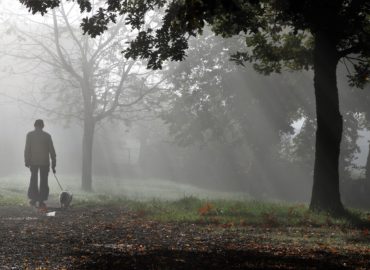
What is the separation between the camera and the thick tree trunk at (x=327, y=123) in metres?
12.6

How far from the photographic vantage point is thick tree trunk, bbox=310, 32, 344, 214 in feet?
41.4

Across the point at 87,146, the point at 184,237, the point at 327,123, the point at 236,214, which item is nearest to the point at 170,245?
the point at 184,237

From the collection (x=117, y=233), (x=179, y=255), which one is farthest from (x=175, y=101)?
(x=179, y=255)

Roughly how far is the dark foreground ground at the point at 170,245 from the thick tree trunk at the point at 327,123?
2696 millimetres

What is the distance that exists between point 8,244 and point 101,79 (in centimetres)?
2205

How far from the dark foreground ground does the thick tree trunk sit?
2696 mm

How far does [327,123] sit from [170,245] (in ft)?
22.2

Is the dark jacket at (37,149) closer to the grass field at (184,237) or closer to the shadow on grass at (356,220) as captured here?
the grass field at (184,237)

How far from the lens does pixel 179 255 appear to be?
642 cm

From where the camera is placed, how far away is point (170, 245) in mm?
7363

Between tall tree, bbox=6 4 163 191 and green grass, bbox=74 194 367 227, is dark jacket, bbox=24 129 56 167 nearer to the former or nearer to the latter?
green grass, bbox=74 194 367 227

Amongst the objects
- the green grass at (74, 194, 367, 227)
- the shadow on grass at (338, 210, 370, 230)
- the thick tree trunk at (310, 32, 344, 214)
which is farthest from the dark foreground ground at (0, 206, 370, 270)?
the thick tree trunk at (310, 32, 344, 214)

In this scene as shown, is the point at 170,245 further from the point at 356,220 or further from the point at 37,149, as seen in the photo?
the point at 37,149

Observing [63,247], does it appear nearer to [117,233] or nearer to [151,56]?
[117,233]
